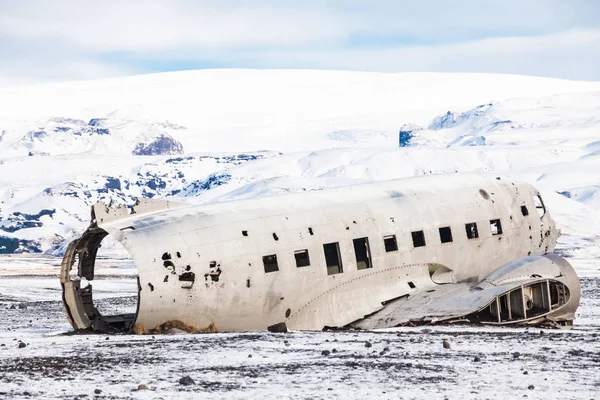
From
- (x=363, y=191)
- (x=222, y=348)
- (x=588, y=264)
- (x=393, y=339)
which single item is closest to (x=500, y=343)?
(x=393, y=339)

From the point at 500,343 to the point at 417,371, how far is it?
498cm

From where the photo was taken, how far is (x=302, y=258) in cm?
3228

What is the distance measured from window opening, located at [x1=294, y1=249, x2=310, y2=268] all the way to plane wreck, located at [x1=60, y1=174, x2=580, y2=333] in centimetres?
3

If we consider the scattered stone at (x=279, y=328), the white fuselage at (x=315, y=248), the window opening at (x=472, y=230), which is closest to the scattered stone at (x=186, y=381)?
the white fuselage at (x=315, y=248)

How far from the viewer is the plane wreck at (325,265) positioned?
3048cm

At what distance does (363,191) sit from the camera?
3553cm

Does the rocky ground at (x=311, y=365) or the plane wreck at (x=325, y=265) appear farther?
the plane wreck at (x=325, y=265)

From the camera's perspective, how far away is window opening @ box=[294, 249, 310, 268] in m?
32.2

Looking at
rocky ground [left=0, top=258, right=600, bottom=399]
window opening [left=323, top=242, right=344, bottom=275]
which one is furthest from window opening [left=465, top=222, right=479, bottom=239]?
rocky ground [left=0, top=258, right=600, bottom=399]

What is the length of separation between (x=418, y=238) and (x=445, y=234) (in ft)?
3.95

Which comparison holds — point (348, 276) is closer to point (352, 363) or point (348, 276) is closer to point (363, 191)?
point (363, 191)

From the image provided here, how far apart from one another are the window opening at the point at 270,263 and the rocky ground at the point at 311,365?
2.83 meters

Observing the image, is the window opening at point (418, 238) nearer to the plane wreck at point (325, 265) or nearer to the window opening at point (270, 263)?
the plane wreck at point (325, 265)

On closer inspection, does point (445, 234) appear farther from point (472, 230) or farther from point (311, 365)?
point (311, 365)
